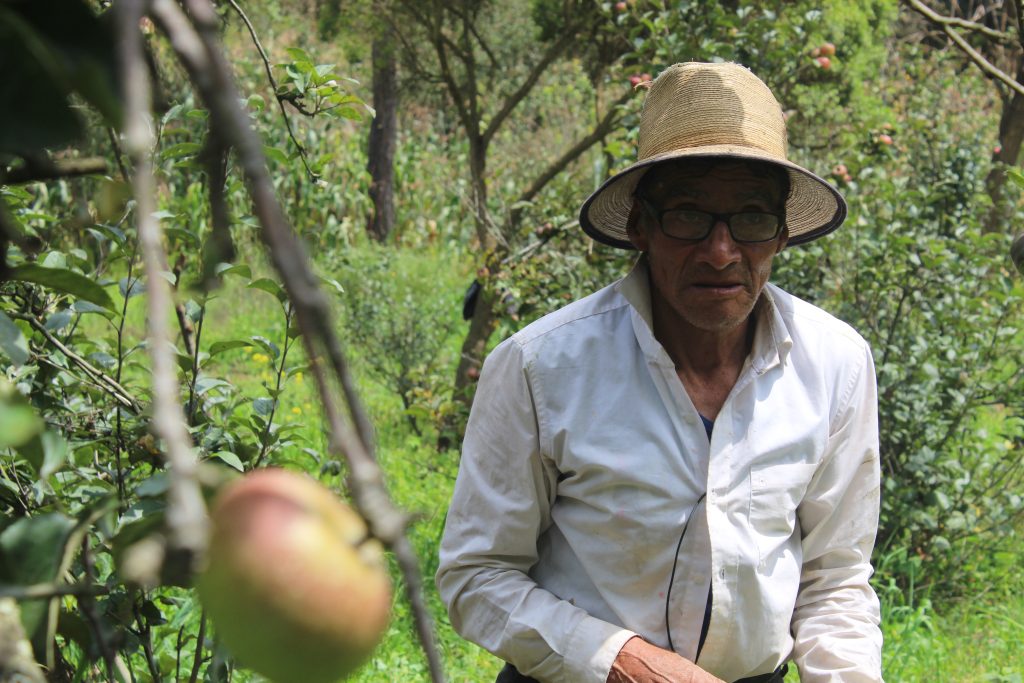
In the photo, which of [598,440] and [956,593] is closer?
[598,440]

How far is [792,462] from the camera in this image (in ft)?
5.55

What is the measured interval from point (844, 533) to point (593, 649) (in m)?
0.50

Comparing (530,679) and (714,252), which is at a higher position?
(714,252)

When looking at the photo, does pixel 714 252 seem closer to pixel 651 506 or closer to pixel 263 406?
pixel 651 506

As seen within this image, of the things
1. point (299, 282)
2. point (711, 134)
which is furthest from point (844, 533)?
point (299, 282)

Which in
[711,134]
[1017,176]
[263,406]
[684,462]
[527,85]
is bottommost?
[684,462]

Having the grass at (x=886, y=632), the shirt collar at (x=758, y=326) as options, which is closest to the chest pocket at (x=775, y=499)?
the shirt collar at (x=758, y=326)

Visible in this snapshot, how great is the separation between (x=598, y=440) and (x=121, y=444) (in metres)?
0.69

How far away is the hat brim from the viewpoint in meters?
1.64

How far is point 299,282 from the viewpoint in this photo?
0.89ft

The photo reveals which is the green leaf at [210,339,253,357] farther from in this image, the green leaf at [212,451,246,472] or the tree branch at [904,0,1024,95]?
the tree branch at [904,0,1024,95]

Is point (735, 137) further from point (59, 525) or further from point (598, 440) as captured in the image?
point (59, 525)

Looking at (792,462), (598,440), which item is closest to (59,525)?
(598,440)

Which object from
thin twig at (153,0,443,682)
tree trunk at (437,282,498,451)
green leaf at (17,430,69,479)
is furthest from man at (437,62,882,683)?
tree trunk at (437,282,498,451)
